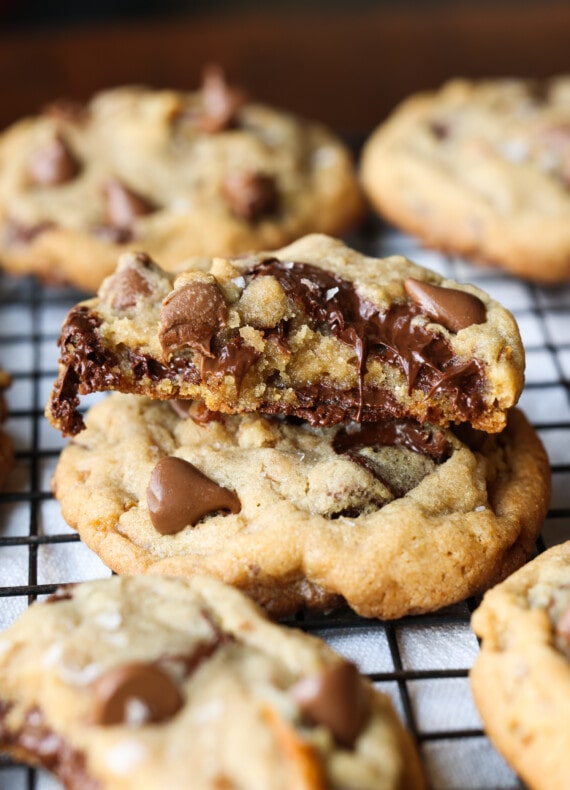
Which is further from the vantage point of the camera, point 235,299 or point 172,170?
A: point 172,170

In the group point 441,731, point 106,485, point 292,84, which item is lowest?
point 441,731

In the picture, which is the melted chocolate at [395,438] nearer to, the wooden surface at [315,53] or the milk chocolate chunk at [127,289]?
the milk chocolate chunk at [127,289]

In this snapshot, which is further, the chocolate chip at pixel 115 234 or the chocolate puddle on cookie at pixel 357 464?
the chocolate chip at pixel 115 234

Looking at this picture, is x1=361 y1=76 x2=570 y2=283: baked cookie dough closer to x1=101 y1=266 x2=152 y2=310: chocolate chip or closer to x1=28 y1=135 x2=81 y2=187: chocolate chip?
x1=28 y1=135 x2=81 y2=187: chocolate chip

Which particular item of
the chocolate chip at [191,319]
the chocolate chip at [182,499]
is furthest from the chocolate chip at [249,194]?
the chocolate chip at [182,499]

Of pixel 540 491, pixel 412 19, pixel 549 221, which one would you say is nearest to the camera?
pixel 540 491

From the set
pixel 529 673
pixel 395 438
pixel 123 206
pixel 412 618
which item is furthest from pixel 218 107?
pixel 529 673

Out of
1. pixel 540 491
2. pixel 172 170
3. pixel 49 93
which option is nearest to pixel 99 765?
pixel 540 491

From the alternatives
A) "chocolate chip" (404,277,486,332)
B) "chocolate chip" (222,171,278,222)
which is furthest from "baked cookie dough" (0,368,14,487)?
"chocolate chip" (404,277,486,332)

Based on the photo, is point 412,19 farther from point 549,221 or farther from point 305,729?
point 305,729
